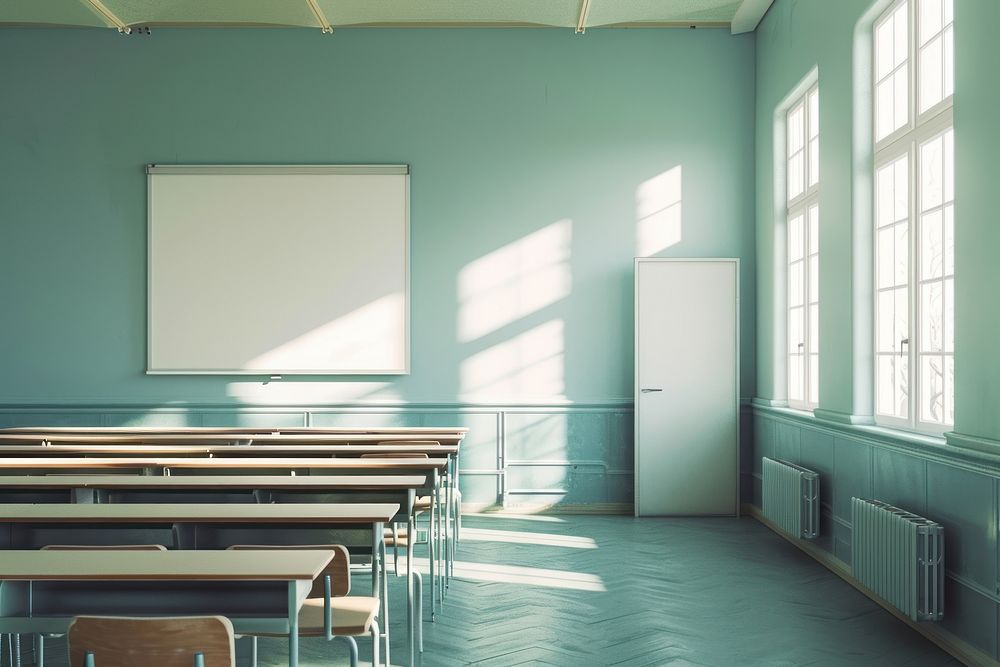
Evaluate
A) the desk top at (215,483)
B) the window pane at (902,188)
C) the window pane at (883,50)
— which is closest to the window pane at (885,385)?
the window pane at (902,188)

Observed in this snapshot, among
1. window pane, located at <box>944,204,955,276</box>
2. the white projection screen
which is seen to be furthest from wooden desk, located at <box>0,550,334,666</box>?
the white projection screen

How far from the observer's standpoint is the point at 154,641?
2.05 m

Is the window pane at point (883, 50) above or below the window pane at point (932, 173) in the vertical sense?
above

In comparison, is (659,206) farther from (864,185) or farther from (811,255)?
(864,185)

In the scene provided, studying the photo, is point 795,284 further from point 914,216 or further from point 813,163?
point 914,216

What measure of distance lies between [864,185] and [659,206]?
2.76 meters

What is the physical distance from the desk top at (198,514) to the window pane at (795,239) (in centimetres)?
499

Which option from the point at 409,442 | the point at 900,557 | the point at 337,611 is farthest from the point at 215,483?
the point at 900,557

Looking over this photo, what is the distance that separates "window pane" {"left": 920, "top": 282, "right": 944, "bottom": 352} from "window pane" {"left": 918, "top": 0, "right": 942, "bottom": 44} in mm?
1332

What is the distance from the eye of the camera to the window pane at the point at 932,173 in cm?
475

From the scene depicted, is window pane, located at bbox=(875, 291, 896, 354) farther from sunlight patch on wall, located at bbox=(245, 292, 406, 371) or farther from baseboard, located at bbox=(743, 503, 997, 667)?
sunlight patch on wall, located at bbox=(245, 292, 406, 371)

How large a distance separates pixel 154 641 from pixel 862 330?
187 inches

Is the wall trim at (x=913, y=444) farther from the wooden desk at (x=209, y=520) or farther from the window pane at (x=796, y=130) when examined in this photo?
the wooden desk at (x=209, y=520)

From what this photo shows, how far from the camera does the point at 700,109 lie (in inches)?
327
